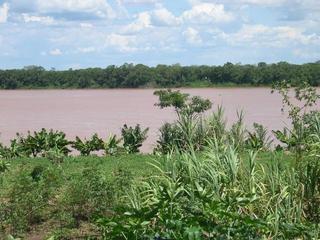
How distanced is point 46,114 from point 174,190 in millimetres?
22309

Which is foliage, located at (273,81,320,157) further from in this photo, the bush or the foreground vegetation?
the bush

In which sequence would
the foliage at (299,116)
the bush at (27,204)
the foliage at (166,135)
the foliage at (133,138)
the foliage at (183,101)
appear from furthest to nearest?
the foliage at (183,101) < the foliage at (133,138) < the foliage at (166,135) < the foliage at (299,116) < the bush at (27,204)

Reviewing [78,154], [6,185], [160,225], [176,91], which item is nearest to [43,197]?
[6,185]

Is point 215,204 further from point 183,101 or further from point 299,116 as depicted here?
point 183,101

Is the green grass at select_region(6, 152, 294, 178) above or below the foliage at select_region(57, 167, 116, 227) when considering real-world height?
below

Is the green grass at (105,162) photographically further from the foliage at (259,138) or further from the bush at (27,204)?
the bush at (27,204)

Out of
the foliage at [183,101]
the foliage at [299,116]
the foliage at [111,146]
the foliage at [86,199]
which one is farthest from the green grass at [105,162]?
the foliage at [86,199]

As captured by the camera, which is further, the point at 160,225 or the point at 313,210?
the point at 313,210

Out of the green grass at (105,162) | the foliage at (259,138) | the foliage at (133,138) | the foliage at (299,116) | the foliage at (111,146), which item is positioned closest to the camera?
the foliage at (299,116)

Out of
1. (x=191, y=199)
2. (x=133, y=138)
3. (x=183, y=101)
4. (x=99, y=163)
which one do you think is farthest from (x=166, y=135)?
(x=191, y=199)

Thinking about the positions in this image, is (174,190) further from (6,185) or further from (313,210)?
(6,185)

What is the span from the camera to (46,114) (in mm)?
27219

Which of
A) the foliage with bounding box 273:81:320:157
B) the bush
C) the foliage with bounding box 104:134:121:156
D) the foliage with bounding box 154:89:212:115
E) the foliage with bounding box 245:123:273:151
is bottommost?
the foliage with bounding box 104:134:121:156

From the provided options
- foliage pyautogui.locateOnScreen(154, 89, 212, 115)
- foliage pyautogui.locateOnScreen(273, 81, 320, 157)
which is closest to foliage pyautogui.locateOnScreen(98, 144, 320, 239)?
foliage pyautogui.locateOnScreen(273, 81, 320, 157)
